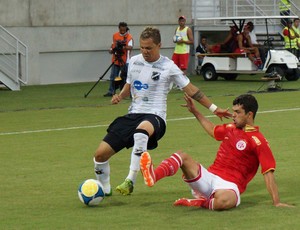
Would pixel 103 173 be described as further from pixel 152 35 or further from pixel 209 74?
pixel 209 74

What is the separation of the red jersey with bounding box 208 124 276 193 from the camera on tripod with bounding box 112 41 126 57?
54.5 feet

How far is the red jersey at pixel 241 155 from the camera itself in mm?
9938

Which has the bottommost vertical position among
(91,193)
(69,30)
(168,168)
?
(91,193)

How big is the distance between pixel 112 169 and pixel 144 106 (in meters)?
2.33

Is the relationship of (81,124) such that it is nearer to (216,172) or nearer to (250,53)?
(216,172)

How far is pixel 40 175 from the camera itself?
41.3ft

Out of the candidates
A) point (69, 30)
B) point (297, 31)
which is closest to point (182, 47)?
point (69, 30)

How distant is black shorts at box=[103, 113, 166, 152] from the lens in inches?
424

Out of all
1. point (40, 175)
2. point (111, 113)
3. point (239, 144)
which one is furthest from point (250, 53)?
point (239, 144)

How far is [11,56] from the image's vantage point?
31.5 m

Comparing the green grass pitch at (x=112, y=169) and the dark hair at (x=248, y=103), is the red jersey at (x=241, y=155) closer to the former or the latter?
the dark hair at (x=248, y=103)

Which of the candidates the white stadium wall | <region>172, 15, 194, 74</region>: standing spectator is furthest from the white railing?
<region>172, 15, 194, 74</region>: standing spectator

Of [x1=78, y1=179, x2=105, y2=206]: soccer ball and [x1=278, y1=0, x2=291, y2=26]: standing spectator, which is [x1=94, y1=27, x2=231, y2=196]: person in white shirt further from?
[x1=278, y1=0, x2=291, y2=26]: standing spectator

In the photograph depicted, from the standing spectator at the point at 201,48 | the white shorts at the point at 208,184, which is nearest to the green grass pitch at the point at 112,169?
the white shorts at the point at 208,184
